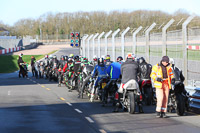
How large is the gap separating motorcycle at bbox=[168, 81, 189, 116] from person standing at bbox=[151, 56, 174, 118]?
318mm

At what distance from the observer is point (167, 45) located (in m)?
19.1

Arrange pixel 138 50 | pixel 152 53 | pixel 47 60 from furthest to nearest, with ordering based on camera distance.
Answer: pixel 47 60 → pixel 138 50 → pixel 152 53

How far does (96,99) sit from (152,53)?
419cm

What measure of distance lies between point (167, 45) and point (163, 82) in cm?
645

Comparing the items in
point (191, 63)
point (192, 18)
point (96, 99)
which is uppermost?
point (192, 18)

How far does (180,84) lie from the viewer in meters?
13.1

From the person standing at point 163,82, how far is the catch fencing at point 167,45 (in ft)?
8.21

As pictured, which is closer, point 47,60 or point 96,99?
point 96,99

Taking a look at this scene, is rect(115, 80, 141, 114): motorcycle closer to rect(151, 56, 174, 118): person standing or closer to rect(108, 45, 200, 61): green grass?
rect(151, 56, 174, 118): person standing

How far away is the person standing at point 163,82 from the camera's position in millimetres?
12719

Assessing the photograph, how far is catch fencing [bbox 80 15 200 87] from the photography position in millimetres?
15953

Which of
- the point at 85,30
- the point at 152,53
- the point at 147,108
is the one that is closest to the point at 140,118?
the point at 147,108

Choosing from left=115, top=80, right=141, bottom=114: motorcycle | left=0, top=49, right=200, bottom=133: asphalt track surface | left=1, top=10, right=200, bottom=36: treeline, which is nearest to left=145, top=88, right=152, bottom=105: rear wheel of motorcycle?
left=0, top=49, right=200, bottom=133: asphalt track surface

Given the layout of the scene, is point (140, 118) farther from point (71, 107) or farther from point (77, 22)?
point (77, 22)
